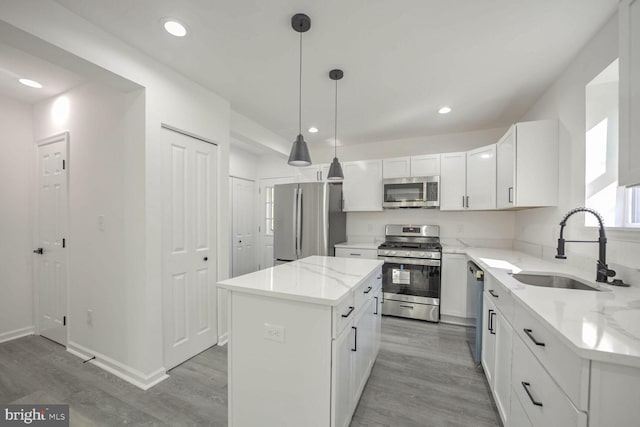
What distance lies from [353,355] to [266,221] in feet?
13.3

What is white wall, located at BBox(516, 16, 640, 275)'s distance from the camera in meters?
1.52

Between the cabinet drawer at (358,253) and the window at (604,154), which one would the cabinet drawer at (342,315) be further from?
the cabinet drawer at (358,253)

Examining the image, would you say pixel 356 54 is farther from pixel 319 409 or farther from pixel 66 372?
pixel 66 372

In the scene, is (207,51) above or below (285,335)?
above

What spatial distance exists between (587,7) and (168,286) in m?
3.53

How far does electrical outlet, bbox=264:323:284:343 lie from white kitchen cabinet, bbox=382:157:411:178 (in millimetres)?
2982

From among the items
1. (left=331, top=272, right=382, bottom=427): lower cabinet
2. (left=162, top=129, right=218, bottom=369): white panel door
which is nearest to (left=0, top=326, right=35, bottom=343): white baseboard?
(left=162, top=129, right=218, bottom=369): white panel door

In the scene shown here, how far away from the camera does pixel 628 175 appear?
104cm

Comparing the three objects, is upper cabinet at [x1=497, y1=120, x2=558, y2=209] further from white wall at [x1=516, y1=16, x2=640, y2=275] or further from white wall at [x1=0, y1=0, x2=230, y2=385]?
white wall at [x1=0, y1=0, x2=230, y2=385]

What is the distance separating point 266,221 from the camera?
527cm

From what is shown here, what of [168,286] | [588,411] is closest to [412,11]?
[588,411]

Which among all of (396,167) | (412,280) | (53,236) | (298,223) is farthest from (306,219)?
(53,236)

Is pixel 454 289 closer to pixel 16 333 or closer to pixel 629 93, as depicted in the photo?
pixel 629 93

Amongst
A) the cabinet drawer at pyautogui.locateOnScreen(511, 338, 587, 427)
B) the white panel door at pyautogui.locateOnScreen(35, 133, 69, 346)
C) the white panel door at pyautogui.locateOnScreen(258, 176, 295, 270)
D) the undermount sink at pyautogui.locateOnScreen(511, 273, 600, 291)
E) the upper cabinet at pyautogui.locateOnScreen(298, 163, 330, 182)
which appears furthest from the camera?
the white panel door at pyautogui.locateOnScreen(258, 176, 295, 270)
